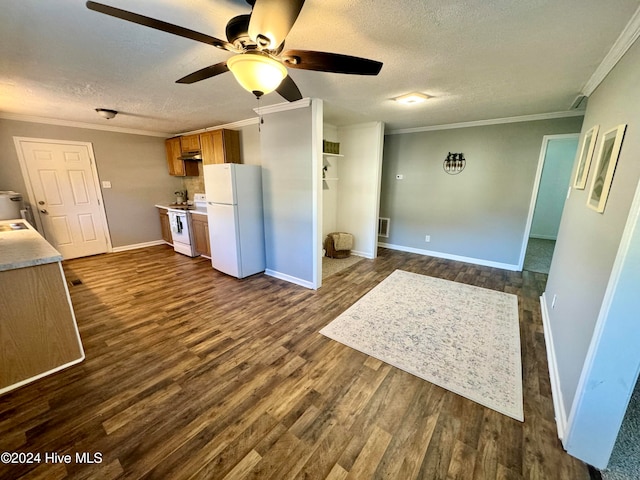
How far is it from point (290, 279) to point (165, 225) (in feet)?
11.4

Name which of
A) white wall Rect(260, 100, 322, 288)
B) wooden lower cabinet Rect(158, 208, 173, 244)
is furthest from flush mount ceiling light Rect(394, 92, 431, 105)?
wooden lower cabinet Rect(158, 208, 173, 244)

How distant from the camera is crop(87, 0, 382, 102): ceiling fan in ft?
3.23

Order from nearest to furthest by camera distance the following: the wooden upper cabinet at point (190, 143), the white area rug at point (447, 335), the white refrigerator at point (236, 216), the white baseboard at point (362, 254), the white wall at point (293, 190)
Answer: the white area rug at point (447, 335)
the white wall at point (293, 190)
the white refrigerator at point (236, 216)
the wooden upper cabinet at point (190, 143)
the white baseboard at point (362, 254)

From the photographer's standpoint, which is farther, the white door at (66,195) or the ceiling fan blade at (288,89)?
the white door at (66,195)

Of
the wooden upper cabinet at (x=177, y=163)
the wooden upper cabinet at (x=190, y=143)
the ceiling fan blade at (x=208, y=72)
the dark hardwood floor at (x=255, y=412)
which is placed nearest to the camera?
the dark hardwood floor at (x=255, y=412)

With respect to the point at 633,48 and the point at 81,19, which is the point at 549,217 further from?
the point at 81,19

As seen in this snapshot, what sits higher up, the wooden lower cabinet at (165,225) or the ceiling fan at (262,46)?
the ceiling fan at (262,46)

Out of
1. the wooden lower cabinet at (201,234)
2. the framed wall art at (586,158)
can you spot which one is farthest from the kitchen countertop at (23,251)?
the framed wall art at (586,158)

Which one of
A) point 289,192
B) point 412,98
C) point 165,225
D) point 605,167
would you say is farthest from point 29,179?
point 605,167

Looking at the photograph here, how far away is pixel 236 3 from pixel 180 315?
272 centimetres

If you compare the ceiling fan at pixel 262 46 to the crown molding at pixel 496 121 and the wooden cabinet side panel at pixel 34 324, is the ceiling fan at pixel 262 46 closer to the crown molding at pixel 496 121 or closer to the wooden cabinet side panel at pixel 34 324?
the wooden cabinet side panel at pixel 34 324

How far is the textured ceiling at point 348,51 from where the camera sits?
1.32 meters

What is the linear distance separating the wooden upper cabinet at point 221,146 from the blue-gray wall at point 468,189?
287 centimetres

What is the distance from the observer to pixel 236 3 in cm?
125
